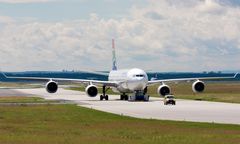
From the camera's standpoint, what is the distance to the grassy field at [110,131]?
97.1 feet

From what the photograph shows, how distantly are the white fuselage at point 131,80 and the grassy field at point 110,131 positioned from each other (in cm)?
Answer: 3575

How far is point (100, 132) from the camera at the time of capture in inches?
1347

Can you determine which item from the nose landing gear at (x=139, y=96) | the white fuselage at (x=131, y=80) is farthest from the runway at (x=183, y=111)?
the nose landing gear at (x=139, y=96)

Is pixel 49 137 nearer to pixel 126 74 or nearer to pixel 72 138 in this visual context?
pixel 72 138

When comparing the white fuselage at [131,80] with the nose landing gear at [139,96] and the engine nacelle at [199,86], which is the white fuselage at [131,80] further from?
the engine nacelle at [199,86]

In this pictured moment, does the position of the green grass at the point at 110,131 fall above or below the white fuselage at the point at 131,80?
below

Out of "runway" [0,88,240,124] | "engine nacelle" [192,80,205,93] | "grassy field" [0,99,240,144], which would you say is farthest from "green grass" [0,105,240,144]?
"engine nacelle" [192,80,205,93]

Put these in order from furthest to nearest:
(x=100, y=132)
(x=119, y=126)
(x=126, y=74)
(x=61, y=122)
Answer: (x=126, y=74) → (x=61, y=122) → (x=119, y=126) → (x=100, y=132)

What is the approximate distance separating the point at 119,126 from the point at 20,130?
21.0 ft

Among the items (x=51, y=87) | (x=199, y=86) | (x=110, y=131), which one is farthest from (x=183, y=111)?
(x=199, y=86)

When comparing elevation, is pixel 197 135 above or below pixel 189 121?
below

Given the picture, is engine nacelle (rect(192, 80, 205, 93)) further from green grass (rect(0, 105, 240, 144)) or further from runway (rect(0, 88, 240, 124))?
green grass (rect(0, 105, 240, 144))

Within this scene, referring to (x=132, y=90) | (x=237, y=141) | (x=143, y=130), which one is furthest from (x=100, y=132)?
(x=132, y=90)

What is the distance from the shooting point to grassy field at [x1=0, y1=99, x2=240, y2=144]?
97.1 ft
